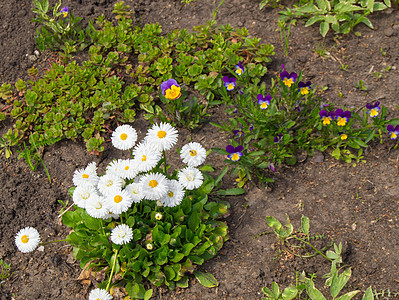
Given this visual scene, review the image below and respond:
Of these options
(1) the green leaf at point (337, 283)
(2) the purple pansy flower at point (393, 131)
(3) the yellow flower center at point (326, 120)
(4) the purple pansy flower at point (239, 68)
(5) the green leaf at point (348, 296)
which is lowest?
(5) the green leaf at point (348, 296)

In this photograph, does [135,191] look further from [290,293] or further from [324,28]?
[324,28]

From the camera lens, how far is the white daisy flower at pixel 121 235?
93.4 inches

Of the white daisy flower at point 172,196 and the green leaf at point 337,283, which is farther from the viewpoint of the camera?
the white daisy flower at point 172,196

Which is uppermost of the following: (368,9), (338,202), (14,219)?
(368,9)

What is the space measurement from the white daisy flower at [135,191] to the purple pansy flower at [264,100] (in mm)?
1306

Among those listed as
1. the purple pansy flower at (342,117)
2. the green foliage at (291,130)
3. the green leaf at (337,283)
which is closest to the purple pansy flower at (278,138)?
the green foliage at (291,130)

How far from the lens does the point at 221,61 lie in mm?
3703

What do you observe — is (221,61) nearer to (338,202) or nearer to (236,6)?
(236,6)

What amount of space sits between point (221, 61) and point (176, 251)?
1871 mm

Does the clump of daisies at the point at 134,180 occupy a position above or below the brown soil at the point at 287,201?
above

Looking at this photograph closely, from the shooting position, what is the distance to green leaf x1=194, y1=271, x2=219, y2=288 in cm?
265

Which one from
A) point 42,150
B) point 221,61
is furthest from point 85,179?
point 221,61

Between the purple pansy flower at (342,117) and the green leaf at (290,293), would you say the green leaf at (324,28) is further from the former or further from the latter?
the green leaf at (290,293)

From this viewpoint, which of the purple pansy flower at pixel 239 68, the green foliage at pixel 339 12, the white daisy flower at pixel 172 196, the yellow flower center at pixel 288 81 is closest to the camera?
the white daisy flower at pixel 172 196
